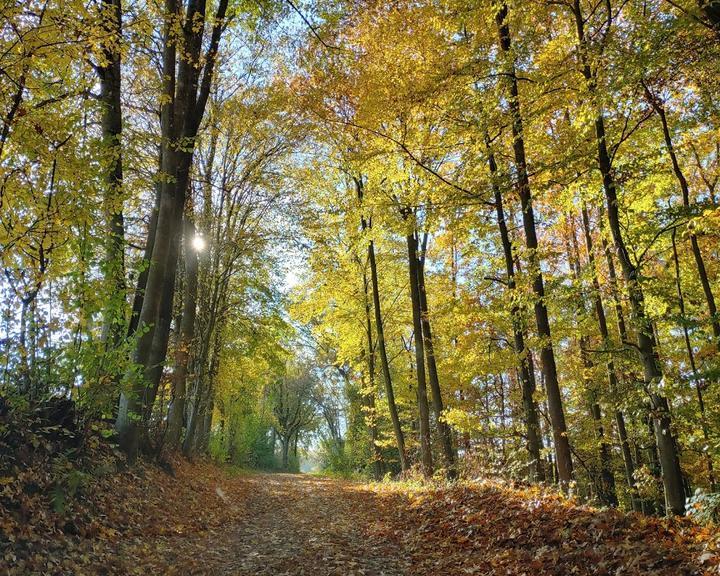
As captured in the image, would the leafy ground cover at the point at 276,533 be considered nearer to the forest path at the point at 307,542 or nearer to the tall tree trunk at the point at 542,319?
the forest path at the point at 307,542

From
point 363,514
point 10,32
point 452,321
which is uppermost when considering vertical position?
point 10,32

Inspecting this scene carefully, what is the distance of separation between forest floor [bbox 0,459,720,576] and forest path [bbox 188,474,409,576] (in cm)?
3

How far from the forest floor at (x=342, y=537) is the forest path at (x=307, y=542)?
3 cm

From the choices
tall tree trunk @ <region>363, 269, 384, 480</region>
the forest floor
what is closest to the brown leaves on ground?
the forest floor

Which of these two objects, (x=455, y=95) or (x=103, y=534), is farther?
(x=455, y=95)

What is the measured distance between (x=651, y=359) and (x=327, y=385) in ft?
113

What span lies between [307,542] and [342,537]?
0.74 m

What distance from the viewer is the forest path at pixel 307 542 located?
6.15 metres

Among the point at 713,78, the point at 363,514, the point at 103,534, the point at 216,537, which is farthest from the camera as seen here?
the point at 363,514

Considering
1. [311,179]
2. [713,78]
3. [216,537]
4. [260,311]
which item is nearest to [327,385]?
[260,311]

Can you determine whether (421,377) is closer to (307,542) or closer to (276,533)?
(276,533)

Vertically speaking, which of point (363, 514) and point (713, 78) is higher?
point (713, 78)

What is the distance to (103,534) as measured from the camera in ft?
19.4

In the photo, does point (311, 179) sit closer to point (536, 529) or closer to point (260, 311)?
point (260, 311)
